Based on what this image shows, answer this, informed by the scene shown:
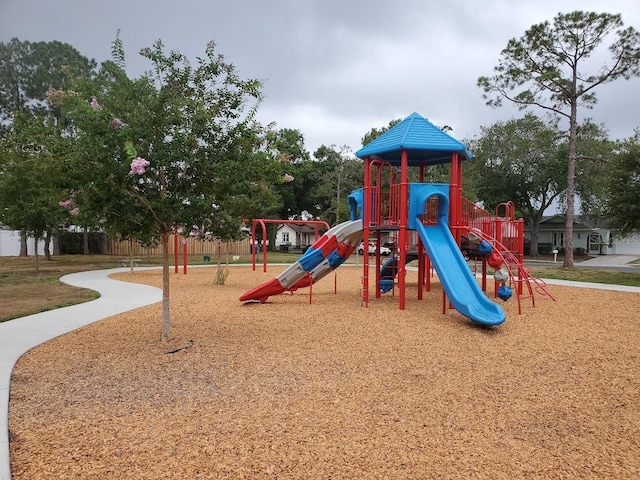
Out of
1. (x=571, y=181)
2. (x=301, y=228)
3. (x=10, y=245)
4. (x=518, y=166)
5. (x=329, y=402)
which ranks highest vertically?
→ (x=518, y=166)

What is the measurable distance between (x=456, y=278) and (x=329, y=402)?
5.41 meters

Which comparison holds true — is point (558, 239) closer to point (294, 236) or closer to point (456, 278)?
point (294, 236)

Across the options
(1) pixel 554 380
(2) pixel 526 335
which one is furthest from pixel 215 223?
(2) pixel 526 335

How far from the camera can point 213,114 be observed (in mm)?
6531

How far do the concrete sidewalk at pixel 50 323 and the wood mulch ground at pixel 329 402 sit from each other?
0.38 ft

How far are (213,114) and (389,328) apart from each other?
15.5 ft

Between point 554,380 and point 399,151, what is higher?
point 399,151

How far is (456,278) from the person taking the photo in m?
9.30

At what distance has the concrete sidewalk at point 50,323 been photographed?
4.42 meters

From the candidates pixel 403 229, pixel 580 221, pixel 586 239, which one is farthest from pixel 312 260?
pixel 580 221

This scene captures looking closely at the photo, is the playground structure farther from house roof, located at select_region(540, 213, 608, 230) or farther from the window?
house roof, located at select_region(540, 213, 608, 230)

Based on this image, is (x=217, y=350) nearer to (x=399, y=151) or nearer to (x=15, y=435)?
(x=15, y=435)

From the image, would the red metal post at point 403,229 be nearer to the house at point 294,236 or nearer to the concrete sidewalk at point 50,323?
the concrete sidewalk at point 50,323

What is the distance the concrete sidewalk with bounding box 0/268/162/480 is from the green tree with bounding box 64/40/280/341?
7.33ft
